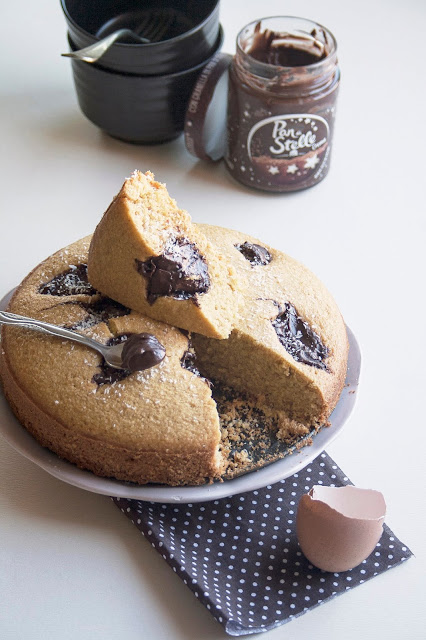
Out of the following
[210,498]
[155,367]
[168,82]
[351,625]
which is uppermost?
[168,82]

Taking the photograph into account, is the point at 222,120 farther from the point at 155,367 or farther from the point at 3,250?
the point at 155,367

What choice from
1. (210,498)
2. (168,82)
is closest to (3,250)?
(168,82)

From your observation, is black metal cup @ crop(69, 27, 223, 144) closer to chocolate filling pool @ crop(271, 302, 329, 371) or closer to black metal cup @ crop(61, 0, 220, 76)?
black metal cup @ crop(61, 0, 220, 76)

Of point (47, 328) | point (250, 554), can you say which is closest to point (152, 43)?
point (47, 328)

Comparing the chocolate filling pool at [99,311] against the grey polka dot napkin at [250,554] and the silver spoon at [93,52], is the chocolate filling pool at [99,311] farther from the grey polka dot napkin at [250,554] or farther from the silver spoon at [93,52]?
the silver spoon at [93,52]

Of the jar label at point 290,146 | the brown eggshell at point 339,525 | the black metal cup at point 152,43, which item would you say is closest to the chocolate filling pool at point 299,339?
the brown eggshell at point 339,525

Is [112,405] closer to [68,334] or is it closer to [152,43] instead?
[68,334]

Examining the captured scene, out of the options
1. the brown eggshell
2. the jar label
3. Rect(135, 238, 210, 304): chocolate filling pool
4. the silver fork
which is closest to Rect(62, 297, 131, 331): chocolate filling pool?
Rect(135, 238, 210, 304): chocolate filling pool
